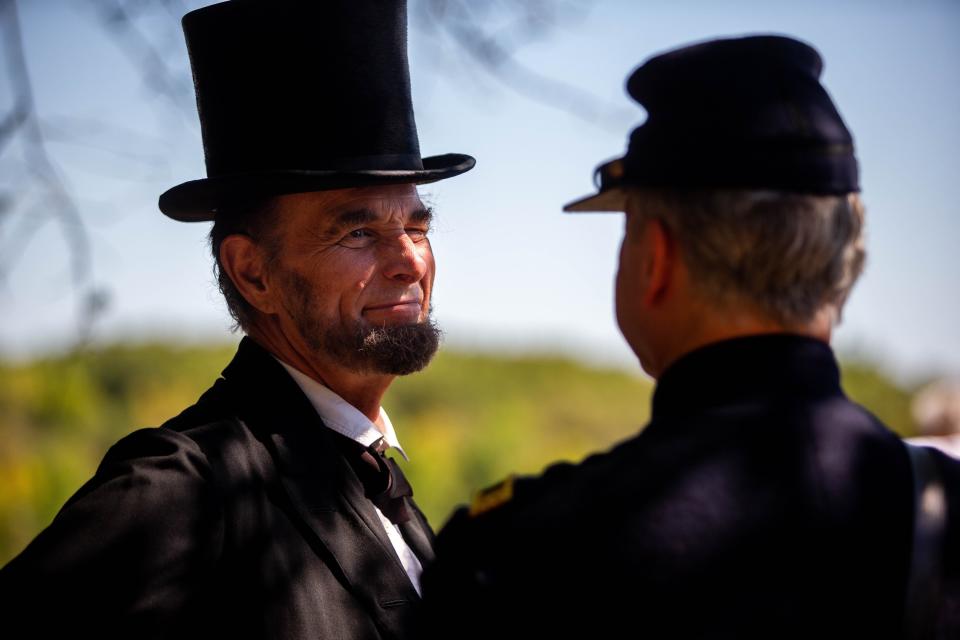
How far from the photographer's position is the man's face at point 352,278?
3051 mm

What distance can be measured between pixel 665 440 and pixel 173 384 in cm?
1704

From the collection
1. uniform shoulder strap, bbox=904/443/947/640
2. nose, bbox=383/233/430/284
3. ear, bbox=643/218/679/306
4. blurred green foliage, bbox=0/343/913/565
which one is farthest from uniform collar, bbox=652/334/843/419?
blurred green foliage, bbox=0/343/913/565

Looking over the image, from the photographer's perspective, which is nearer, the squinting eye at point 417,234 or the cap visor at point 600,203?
the cap visor at point 600,203

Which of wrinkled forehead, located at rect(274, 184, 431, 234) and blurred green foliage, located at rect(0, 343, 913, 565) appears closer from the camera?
wrinkled forehead, located at rect(274, 184, 431, 234)

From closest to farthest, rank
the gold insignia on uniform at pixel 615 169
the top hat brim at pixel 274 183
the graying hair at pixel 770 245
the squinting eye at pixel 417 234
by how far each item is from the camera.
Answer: the graying hair at pixel 770 245, the gold insignia on uniform at pixel 615 169, the top hat brim at pixel 274 183, the squinting eye at pixel 417 234

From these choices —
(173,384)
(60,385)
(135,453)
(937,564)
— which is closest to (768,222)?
(937,564)

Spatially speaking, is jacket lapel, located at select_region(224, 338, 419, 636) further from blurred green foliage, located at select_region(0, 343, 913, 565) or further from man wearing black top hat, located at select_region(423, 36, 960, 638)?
blurred green foliage, located at select_region(0, 343, 913, 565)

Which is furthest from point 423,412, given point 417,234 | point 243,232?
point 243,232

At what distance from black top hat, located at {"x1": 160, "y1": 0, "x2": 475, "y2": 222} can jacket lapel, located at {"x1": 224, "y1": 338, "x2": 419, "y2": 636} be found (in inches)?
21.0

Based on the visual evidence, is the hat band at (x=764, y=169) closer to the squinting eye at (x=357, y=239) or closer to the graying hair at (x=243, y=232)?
the squinting eye at (x=357, y=239)

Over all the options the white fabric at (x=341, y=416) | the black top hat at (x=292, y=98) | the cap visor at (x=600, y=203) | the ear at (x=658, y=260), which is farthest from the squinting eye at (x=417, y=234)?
the ear at (x=658, y=260)

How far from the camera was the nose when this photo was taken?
3154 millimetres

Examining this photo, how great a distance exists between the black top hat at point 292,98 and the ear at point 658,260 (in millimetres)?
1245

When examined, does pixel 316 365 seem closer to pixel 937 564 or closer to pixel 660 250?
pixel 660 250
